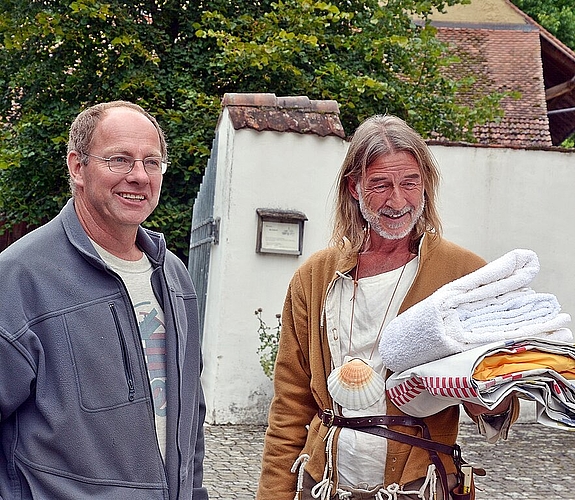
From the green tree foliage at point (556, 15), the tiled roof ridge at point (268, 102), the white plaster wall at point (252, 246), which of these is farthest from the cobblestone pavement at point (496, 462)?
the green tree foliage at point (556, 15)

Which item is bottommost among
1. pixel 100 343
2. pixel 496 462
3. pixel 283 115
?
pixel 496 462

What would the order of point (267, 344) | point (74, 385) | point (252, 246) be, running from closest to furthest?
point (74, 385) → point (267, 344) → point (252, 246)

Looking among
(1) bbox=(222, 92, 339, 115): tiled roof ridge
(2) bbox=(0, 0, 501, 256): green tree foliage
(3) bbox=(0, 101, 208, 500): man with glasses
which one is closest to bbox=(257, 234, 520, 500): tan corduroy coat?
(3) bbox=(0, 101, 208, 500): man with glasses

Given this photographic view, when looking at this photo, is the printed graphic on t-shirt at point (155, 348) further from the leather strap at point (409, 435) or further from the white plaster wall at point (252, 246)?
the white plaster wall at point (252, 246)

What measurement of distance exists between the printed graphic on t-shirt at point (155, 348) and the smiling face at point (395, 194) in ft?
2.53

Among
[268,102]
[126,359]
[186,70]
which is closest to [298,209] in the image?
[268,102]

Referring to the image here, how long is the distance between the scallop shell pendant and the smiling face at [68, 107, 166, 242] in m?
0.75

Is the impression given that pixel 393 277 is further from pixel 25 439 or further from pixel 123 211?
pixel 25 439

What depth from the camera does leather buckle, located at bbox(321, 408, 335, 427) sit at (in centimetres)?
301

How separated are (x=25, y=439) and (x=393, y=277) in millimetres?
1237

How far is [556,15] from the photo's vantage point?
27.2 metres

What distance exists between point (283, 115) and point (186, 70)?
3.74 meters

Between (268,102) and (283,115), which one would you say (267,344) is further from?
(268,102)

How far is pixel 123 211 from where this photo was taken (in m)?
2.62
